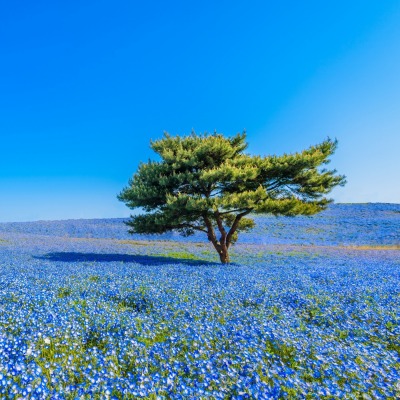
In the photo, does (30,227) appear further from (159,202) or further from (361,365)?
(361,365)

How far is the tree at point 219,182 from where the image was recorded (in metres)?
17.5

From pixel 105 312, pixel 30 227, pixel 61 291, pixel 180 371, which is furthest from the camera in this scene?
pixel 30 227

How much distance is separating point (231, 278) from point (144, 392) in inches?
340

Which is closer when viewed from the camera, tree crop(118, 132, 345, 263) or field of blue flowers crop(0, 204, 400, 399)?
Result: field of blue flowers crop(0, 204, 400, 399)

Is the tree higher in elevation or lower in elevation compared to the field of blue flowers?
higher

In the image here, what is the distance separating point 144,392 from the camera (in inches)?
135

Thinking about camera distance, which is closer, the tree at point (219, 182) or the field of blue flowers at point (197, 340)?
the field of blue flowers at point (197, 340)

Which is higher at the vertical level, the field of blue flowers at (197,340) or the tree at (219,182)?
the tree at (219,182)

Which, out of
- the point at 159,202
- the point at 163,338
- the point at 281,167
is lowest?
the point at 163,338

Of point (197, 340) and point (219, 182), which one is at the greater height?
point (219, 182)

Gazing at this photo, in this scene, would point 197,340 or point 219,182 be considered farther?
point 219,182

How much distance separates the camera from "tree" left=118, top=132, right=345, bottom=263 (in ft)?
57.5

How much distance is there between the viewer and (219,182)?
18953 mm

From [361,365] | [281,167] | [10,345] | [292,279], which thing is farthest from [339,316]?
[281,167]
